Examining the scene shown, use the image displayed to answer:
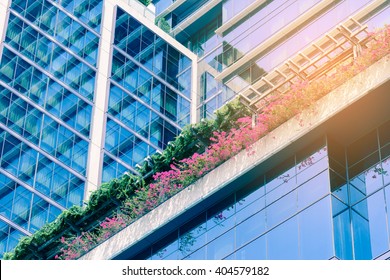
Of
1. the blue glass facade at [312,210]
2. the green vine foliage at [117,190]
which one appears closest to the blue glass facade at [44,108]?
the green vine foliage at [117,190]

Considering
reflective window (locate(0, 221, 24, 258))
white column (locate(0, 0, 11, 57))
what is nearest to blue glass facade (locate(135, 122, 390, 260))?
reflective window (locate(0, 221, 24, 258))

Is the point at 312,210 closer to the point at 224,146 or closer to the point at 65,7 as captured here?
the point at 224,146

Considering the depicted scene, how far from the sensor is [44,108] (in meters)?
70.6

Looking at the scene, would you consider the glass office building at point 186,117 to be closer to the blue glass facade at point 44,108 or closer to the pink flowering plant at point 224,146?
the blue glass facade at point 44,108

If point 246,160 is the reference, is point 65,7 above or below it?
above

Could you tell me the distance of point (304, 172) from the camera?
31891 millimetres

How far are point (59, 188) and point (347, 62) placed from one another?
124ft

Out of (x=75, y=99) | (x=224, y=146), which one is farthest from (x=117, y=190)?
(x=75, y=99)

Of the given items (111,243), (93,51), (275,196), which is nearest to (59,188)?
(93,51)

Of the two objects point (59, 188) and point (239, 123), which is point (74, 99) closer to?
point (59, 188)

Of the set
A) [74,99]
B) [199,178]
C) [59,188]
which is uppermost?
[74,99]

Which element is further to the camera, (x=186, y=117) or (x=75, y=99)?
(x=186, y=117)

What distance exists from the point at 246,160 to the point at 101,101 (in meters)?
41.0

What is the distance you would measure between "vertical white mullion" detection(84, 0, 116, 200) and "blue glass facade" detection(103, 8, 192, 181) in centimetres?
43
